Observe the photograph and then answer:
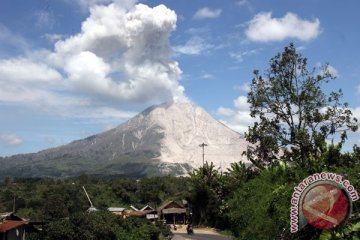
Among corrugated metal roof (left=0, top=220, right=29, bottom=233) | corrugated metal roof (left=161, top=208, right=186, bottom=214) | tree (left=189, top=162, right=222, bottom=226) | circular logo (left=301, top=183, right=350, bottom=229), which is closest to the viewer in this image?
circular logo (left=301, top=183, right=350, bottom=229)

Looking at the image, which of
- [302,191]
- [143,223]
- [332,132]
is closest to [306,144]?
[332,132]

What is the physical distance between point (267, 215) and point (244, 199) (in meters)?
7.65

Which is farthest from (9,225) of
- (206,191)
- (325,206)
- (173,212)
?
(173,212)

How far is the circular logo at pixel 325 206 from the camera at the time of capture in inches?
395

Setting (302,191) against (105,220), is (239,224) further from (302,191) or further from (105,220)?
(105,220)

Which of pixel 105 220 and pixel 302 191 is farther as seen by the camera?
pixel 105 220

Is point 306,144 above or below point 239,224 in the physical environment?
above

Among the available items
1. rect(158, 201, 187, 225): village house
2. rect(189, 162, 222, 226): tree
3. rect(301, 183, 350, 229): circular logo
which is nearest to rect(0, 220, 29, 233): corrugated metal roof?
rect(189, 162, 222, 226): tree

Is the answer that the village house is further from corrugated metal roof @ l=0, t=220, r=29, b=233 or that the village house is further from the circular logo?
the circular logo

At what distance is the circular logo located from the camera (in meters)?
10.0

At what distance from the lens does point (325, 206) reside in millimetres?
10172

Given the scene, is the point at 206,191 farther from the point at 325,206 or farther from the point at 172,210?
the point at 325,206

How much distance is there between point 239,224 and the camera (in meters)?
21.3

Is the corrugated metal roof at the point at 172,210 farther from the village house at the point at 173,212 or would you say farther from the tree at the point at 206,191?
the tree at the point at 206,191
